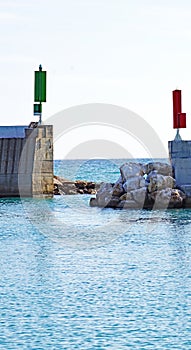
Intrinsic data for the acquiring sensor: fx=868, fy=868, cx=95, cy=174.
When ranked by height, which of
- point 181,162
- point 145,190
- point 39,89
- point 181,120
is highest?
point 39,89

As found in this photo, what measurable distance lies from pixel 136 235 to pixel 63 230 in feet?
6.42

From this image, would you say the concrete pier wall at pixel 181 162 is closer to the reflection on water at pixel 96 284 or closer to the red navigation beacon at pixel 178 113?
the red navigation beacon at pixel 178 113

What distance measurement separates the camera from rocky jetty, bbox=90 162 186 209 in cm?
2408

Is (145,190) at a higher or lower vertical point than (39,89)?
lower

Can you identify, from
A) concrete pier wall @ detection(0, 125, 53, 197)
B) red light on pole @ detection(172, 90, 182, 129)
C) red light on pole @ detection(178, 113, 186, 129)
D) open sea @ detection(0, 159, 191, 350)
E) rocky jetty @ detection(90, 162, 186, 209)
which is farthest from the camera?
concrete pier wall @ detection(0, 125, 53, 197)

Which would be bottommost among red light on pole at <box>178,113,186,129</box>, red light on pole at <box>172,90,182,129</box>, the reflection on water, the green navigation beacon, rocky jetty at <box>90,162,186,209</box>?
the reflection on water

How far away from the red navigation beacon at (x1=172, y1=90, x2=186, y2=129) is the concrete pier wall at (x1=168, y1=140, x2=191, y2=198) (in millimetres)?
493

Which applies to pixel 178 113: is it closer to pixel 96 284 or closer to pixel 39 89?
pixel 39 89

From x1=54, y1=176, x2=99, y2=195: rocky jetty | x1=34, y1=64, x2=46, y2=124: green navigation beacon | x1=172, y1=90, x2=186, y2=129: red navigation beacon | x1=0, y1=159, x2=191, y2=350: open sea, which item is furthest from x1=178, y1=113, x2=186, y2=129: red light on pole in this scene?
x1=54, y1=176, x2=99, y2=195: rocky jetty

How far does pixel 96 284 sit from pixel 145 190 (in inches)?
480

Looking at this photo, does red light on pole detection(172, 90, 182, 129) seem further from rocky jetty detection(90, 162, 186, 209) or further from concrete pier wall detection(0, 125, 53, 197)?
concrete pier wall detection(0, 125, 53, 197)

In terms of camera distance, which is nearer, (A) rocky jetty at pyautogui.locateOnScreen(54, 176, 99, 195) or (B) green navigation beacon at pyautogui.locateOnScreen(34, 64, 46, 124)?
(B) green navigation beacon at pyautogui.locateOnScreen(34, 64, 46, 124)

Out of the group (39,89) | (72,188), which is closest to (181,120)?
(39,89)

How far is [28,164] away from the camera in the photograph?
28.7 metres
